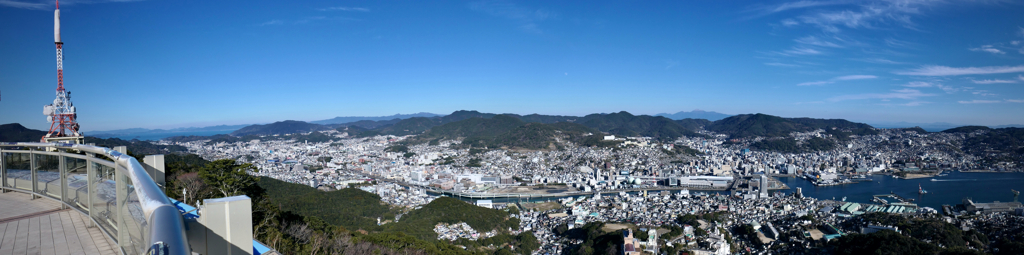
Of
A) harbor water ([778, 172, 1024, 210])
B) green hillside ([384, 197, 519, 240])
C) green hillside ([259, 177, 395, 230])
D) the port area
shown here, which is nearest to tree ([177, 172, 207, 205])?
green hillside ([259, 177, 395, 230])

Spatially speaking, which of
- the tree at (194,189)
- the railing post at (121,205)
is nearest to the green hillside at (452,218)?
the tree at (194,189)

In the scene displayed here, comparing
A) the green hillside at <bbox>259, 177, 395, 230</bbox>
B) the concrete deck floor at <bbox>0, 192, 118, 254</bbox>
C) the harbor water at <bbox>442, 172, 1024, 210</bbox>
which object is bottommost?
the harbor water at <bbox>442, 172, 1024, 210</bbox>

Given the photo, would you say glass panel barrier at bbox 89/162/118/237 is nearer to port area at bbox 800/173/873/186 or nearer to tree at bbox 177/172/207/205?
tree at bbox 177/172/207/205

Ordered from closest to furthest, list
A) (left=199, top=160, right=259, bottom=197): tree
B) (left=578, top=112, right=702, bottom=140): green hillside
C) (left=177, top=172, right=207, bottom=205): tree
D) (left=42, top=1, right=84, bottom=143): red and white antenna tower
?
1. (left=177, top=172, right=207, bottom=205): tree
2. (left=199, top=160, right=259, bottom=197): tree
3. (left=42, top=1, right=84, bottom=143): red and white antenna tower
4. (left=578, top=112, right=702, bottom=140): green hillside

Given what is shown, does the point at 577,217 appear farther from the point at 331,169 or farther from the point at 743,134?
the point at 743,134

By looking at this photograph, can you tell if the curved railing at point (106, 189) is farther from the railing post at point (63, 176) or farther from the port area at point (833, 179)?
the port area at point (833, 179)

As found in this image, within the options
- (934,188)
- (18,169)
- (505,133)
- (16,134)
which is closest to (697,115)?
(505,133)
